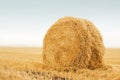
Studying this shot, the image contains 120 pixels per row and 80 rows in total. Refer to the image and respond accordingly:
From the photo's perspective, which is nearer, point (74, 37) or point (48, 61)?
point (74, 37)

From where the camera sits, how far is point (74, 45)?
13773 mm

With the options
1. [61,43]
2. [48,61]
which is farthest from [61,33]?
[48,61]

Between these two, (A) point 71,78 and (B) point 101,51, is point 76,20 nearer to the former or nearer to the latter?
(B) point 101,51

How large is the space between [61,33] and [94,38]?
5.08 ft

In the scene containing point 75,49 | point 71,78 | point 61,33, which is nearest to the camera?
point 71,78

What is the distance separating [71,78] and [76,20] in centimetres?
393

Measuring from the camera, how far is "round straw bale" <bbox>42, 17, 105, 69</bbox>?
13688mm

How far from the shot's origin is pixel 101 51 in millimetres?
14508

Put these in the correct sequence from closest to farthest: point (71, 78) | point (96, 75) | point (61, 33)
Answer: point (71, 78) → point (96, 75) → point (61, 33)

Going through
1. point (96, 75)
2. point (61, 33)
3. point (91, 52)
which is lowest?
point (96, 75)

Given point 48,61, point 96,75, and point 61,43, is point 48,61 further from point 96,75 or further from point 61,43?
point 96,75

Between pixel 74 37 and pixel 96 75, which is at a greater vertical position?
pixel 74 37

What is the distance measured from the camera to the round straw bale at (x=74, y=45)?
1369 centimetres

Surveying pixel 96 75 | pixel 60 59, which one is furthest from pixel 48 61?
pixel 96 75
